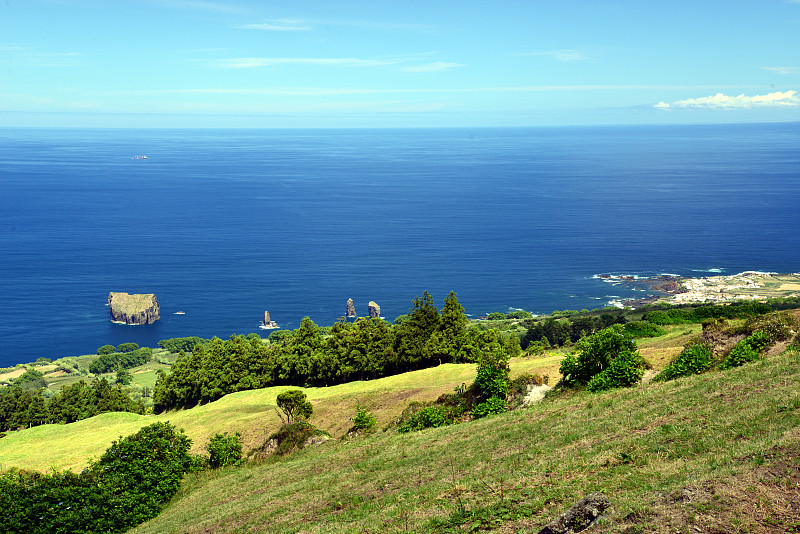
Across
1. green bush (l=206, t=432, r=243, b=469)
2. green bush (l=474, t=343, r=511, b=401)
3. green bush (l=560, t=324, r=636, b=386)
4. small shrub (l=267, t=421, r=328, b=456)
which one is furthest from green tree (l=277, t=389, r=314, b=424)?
green bush (l=560, t=324, r=636, b=386)

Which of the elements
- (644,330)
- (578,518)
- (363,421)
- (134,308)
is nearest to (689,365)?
(363,421)

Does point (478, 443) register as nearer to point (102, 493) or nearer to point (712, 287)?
point (102, 493)

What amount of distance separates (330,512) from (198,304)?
13324 centimetres

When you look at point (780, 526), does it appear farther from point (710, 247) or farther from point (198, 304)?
point (710, 247)

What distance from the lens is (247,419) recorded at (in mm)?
39531

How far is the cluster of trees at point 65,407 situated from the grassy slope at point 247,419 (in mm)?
13833

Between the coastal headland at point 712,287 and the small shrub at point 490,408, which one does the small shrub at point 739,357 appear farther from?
the coastal headland at point 712,287

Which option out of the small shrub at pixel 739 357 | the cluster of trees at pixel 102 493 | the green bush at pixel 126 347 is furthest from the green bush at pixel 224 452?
the green bush at pixel 126 347

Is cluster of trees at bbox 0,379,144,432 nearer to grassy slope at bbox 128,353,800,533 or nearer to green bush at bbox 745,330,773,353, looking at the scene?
grassy slope at bbox 128,353,800,533

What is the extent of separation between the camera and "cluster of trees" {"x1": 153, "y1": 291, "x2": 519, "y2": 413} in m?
53.5

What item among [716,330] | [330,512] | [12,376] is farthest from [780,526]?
[12,376]

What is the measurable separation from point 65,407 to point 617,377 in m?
61.6

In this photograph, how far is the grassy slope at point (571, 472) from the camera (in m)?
12.9

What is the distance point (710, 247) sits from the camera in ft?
557
